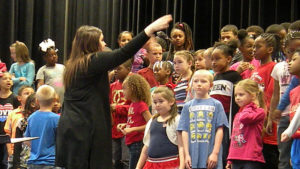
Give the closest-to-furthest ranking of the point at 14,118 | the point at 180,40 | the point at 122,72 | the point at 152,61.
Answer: the point at 122,72
the point at 152,61
the point at 14,118
the point at 180,40

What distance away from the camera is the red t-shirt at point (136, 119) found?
5.69 m

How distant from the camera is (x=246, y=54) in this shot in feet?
19.7

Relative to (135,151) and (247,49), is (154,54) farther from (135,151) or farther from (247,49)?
(135,151)

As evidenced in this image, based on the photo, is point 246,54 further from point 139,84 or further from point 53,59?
point 53,59

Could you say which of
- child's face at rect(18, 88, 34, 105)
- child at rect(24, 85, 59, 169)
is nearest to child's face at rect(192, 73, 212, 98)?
child at rect(24, 85, 59, 169)

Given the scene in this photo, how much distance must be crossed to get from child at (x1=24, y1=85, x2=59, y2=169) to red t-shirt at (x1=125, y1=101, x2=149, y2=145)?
801mm

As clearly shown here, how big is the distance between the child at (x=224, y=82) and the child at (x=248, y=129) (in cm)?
32

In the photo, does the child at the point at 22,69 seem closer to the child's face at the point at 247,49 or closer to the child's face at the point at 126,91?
the child's face at the point at 126,91

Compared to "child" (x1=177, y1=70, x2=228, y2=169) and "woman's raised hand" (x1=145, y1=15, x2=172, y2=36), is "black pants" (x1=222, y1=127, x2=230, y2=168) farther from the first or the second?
"woman's raised hand" (x1=145, y1=15, x2=172, y2=36)

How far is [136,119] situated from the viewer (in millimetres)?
5695

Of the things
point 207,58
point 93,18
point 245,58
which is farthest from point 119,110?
point 93,18

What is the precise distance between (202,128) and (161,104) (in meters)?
0.47

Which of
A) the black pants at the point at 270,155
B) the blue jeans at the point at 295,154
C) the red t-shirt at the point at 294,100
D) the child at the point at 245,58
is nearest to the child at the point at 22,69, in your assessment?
the child at the point at 245,58

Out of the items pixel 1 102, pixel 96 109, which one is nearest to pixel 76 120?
pixel 96 109
